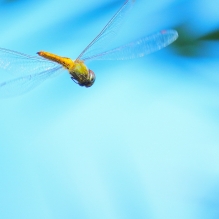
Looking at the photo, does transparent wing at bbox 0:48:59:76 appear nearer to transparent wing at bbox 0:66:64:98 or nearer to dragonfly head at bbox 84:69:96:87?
transparent wing at bbox 0:66:64:98

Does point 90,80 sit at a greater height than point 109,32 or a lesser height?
lesser

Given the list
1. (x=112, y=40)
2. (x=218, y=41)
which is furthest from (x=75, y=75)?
(x=218, y=41)

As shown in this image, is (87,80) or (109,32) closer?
(87,80)

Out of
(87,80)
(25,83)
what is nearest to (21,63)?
(25,83)

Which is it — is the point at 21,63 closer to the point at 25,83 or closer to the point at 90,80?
the point at 25,83

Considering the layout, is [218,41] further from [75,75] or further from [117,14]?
[75,75]

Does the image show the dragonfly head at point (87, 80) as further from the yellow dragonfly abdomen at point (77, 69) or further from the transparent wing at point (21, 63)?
the transparent wing at point (21, 63)

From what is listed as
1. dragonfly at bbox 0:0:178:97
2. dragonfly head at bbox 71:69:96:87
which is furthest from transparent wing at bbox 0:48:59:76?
dragonfly head at bbox 71:69:96:87
